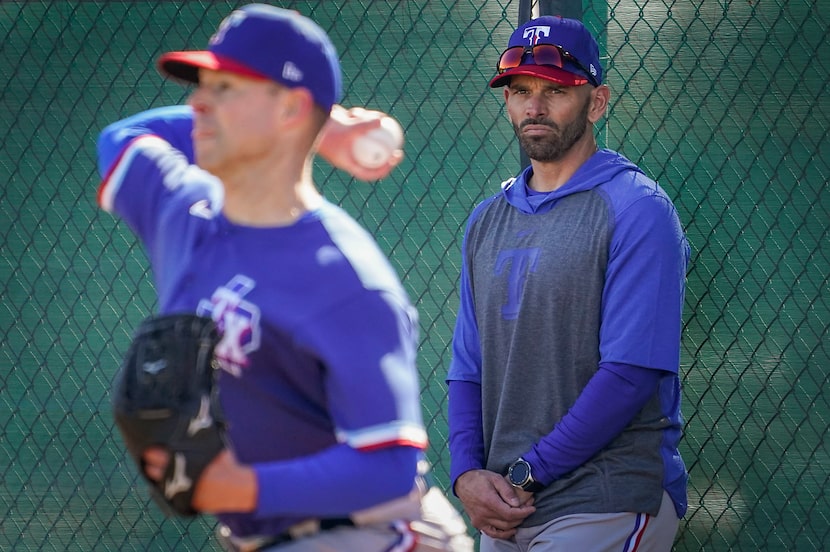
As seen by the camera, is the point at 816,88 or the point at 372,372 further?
the point at 816,88

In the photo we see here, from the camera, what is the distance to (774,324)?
170 inches

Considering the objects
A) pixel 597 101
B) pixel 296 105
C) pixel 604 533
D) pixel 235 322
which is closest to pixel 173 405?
pixel 235 322

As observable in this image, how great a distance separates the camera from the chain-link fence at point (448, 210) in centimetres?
432

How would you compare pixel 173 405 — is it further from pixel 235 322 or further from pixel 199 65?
pixel 199 65

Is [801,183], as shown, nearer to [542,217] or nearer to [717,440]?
[717,440]

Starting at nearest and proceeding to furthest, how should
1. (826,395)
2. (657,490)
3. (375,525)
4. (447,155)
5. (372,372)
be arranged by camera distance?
(372,372)
(375,525)
(657,490)
(826,395)
(447,155)

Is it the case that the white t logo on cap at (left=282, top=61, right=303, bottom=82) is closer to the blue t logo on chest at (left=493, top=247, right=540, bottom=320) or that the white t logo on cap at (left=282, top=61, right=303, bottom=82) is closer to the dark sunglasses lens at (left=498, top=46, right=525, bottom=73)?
the blue t logo on chest at (left=493, top=247, right=540, bottom=320)

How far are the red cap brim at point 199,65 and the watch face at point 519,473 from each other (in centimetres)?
153

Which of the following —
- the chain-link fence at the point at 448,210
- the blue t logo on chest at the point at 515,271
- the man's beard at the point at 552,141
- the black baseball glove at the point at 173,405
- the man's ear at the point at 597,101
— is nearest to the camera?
the black baseball glove at the point at 173,405

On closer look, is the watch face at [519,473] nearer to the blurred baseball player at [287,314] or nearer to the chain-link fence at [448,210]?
the blurred baseball player at [287,314]

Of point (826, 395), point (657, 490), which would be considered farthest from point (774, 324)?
point (657, 490)

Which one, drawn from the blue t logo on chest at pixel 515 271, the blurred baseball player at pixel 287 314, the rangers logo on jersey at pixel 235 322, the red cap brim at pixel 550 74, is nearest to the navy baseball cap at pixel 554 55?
the red cap brim at pixel 550 74

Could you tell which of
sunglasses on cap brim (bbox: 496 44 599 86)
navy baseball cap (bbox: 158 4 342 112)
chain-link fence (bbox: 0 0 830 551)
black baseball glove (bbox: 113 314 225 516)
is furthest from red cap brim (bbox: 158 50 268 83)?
chain-link fence (bbox: 0 0 830 551)

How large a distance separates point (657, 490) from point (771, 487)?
1145mm
